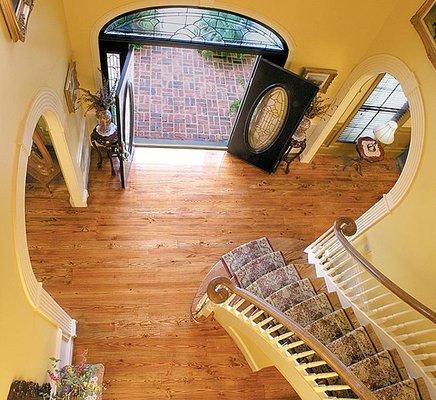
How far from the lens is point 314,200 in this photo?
605cm

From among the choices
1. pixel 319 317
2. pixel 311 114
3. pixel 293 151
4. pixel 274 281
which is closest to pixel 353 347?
pixel 319 317

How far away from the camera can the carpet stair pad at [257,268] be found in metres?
4.75

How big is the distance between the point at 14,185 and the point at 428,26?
376 centimetres

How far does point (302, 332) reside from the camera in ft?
9.82

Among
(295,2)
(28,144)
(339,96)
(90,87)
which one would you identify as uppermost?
(295,2)

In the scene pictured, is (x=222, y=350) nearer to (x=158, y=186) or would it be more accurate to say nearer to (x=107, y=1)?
(x=158, y=186)

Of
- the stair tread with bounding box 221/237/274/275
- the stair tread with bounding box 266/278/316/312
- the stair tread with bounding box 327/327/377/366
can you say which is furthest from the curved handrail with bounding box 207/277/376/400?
the stair tread with bounding box 221/237/274/275

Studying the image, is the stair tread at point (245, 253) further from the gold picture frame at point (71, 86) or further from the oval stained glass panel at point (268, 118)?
the gold picture frame at point (71, 86)

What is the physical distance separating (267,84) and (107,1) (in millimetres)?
2097

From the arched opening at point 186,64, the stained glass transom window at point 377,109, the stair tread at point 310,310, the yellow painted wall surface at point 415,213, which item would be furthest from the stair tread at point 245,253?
the stained glass transom window at point 377,109

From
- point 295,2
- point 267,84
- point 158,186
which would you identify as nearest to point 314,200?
point 267,84

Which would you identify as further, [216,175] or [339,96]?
[216,175]

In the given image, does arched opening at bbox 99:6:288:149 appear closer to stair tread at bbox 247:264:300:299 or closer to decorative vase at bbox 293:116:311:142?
decorative vase at bbox 293:116:311:142

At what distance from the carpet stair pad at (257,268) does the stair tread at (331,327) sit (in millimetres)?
986
